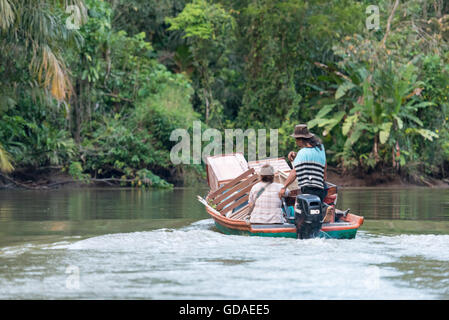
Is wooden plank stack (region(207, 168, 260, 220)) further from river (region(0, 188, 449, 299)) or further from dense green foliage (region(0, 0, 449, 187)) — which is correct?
dense green foliage (region(0, 0, 449, 187))

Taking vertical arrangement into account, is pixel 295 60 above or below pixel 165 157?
above

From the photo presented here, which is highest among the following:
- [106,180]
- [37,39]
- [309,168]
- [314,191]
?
[37,39]

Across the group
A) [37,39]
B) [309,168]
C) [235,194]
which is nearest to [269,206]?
[309,168]

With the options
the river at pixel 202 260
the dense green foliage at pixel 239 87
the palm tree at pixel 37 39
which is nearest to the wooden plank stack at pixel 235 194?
the river at pixel 202 260

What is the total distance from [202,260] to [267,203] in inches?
88.7

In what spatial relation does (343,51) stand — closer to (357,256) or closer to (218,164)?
(218,164)

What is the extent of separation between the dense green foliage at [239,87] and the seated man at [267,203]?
11132 millimetres

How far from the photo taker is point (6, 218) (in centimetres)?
1453

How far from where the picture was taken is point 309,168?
1096cm

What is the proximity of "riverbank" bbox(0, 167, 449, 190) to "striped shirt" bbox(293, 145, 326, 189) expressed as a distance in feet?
48.9

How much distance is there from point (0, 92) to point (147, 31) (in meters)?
13.1

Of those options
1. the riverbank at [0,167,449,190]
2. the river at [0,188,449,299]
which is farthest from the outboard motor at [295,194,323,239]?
the riverbank at [0,167,449,190]

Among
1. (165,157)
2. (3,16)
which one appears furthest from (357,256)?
(165,157)

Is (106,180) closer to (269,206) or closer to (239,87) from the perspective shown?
(239,87)
